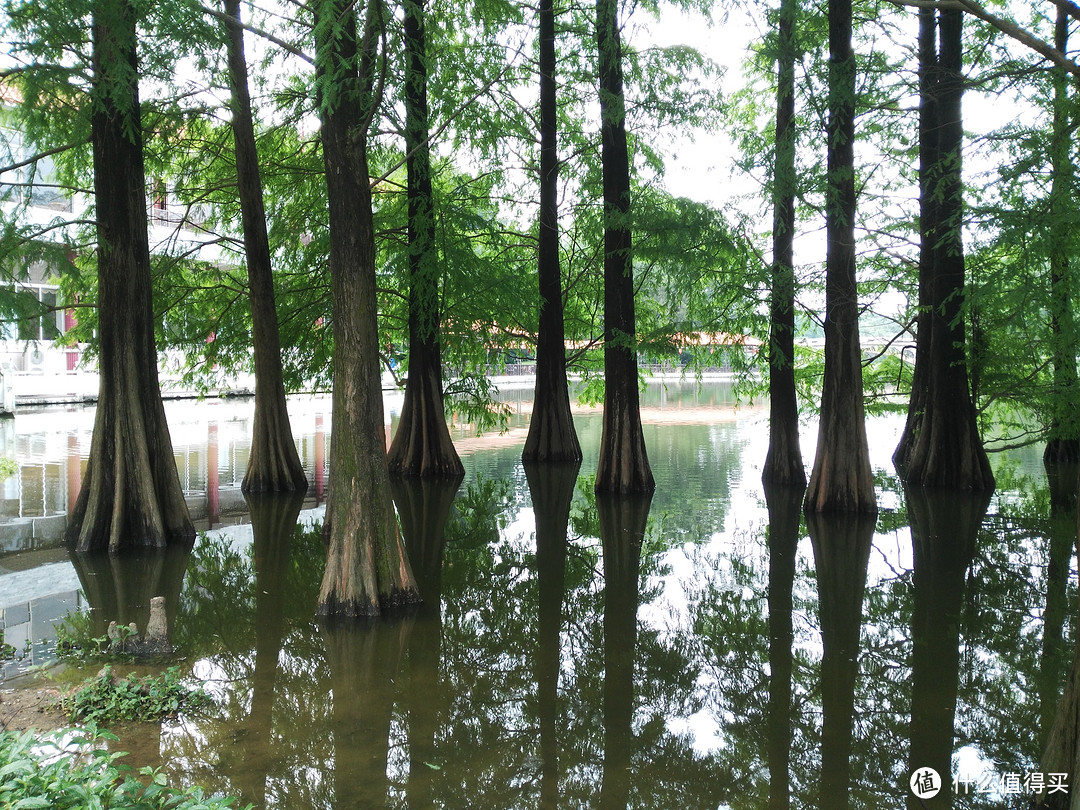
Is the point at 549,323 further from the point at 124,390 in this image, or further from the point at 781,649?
the point at 781,649

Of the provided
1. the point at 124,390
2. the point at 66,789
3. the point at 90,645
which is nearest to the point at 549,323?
the point at 124,390

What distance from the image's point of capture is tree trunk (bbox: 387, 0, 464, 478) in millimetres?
13570

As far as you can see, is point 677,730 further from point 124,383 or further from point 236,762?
point 124,383

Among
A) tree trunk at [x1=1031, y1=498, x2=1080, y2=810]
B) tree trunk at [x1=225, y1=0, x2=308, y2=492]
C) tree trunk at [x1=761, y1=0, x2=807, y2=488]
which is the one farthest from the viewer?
tree trunk at [x1=225, y1=0, x2=308, y2=492]

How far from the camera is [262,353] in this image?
13172 millimetres

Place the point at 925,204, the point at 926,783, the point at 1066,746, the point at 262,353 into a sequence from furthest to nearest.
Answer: the point at 925,204 → the point at 262,353 → the point at 926,783 → the point at 1066,746

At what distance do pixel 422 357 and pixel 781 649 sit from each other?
989cm

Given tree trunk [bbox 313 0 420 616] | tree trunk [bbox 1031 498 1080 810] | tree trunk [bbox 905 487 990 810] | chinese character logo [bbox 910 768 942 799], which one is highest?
tree trunk [bbox 313 0 420 616]

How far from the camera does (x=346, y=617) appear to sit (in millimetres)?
6750

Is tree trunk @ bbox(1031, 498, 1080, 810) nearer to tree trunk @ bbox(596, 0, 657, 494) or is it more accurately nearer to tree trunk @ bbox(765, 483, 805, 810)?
tree trunk @ bbox(765, 483, 805, 810)

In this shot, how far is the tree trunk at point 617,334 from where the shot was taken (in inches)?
518

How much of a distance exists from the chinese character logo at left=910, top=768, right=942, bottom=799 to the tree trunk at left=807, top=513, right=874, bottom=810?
305mm

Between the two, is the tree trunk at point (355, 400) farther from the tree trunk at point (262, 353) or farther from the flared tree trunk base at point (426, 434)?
the flared tree trunk base at point (426, 434)

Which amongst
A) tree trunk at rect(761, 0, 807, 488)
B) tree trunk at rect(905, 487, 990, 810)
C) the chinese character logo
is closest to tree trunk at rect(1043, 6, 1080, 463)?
tree trunk at rect(905, 487, 990, 810)
